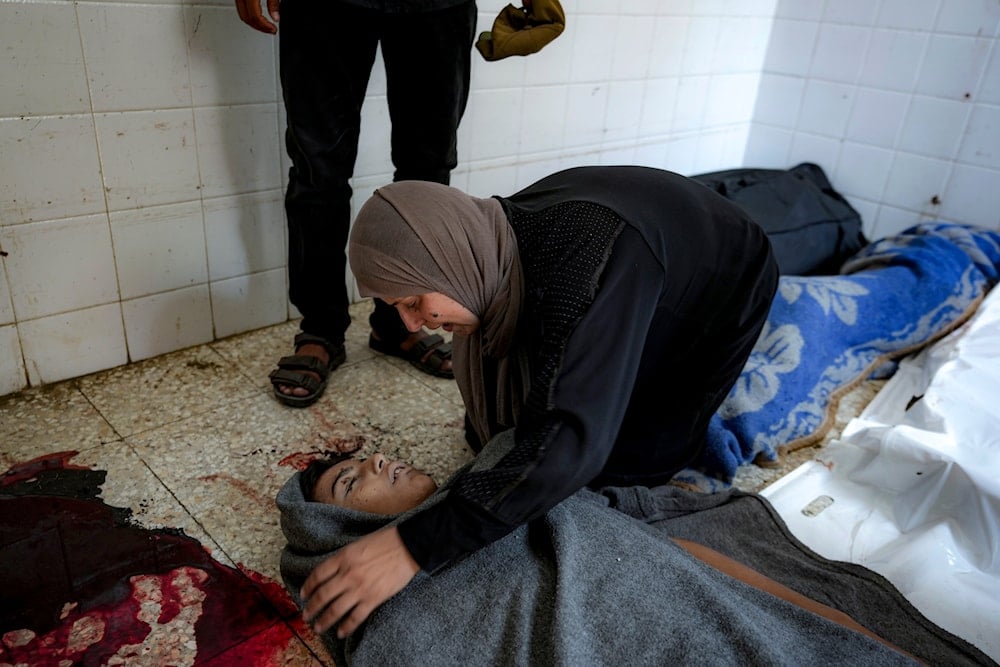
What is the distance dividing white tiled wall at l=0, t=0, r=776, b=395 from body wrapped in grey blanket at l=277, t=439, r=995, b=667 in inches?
35.0

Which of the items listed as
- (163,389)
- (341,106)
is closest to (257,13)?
(341,106)

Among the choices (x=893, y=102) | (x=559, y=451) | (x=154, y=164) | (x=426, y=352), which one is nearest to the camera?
(x=559, y=451)

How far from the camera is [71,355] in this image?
1842mm

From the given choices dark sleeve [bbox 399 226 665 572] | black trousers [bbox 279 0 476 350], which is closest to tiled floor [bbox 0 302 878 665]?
black trousers [bbox 279 0 476 350]

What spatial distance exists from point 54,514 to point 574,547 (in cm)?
97

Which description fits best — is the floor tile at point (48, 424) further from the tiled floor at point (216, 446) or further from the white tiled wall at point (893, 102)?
the white tiled wall at point (893, 102)

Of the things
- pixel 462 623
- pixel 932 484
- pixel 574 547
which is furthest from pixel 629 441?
pixel 932 484

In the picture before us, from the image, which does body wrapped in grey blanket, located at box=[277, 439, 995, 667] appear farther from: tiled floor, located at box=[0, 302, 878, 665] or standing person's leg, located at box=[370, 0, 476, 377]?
standing person's leg, located at box=[370, 0, 476, 377]

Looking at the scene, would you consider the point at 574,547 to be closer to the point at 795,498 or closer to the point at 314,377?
the point at 795,498

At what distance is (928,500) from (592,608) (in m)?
0.87

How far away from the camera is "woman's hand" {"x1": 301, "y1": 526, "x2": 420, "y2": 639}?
39.3 inches

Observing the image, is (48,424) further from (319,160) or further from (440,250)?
(440,250)

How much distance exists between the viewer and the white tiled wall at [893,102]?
269cm

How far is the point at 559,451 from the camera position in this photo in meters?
0.99
